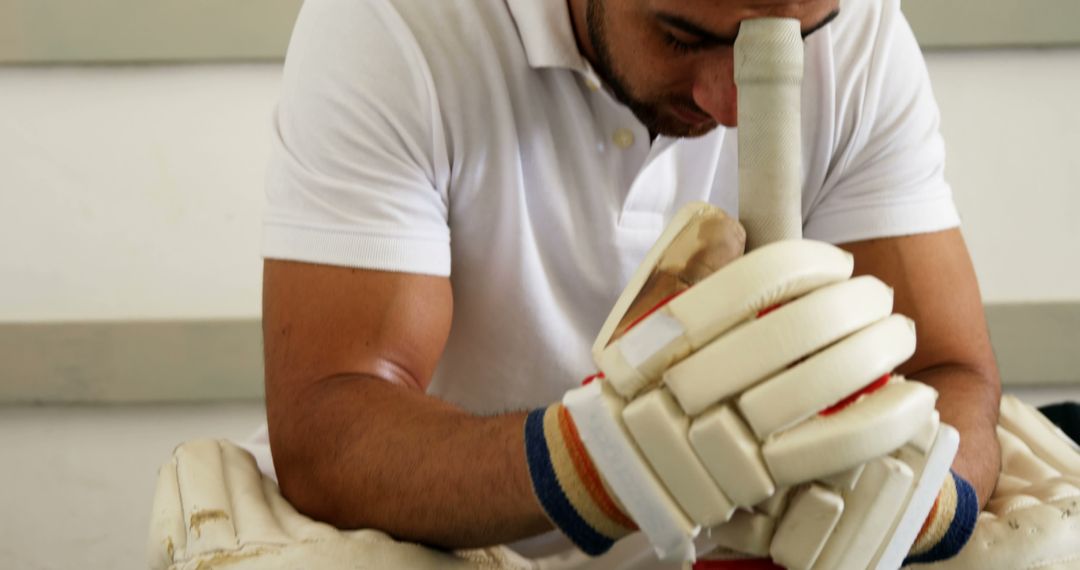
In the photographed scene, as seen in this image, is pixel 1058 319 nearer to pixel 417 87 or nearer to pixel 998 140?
pixel 998 140

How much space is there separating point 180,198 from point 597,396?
1077 mm

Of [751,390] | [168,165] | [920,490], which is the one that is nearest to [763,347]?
[751,390]

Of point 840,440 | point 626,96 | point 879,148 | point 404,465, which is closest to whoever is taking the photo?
point 840,440

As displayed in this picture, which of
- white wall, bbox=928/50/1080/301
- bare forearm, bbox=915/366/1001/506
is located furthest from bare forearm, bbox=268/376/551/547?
white wall, bbox=928/50/1080/301

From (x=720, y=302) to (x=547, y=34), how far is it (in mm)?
420

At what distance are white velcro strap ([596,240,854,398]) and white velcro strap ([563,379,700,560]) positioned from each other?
17 millimetres

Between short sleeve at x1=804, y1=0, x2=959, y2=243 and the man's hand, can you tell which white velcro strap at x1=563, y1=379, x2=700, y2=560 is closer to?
the man's hand

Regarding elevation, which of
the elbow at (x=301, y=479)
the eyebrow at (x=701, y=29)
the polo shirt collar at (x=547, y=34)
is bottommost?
the elbow at (x=301, y=479)

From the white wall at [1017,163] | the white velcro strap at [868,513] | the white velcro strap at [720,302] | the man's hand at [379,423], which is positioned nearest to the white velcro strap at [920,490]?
the white velcro strap at [868,513]

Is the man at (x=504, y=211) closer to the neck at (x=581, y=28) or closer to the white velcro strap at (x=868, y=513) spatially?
the neck at (x=581, y=28)

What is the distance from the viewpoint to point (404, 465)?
81 centimetres

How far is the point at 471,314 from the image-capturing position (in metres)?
1.02

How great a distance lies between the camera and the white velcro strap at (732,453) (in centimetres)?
59

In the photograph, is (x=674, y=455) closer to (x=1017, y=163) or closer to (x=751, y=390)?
(x=751, y=390)
